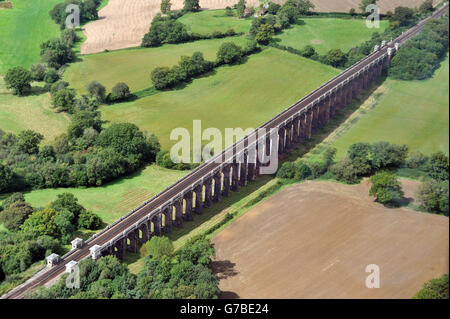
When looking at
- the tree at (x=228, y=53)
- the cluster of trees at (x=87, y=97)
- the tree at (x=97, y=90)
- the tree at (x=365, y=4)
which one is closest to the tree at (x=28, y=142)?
the cluster of trees at (x=87, y=97)

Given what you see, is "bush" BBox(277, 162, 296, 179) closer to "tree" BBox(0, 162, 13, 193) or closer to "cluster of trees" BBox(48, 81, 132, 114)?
"tree" BBox(0, 162, 13, 193)

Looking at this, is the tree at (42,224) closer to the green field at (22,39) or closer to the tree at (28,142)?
the tree at (28,142)

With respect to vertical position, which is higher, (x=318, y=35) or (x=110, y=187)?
(x=318, y=35)

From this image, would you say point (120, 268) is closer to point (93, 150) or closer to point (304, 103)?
point (93, 150)

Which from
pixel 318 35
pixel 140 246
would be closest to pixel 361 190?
pixel 140 246

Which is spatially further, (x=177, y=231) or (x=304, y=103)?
(x=304, y=103)

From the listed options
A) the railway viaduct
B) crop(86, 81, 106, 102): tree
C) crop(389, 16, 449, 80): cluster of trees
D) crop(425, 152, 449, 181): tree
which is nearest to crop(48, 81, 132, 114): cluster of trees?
crop(86, 81, 106, 102): tree
